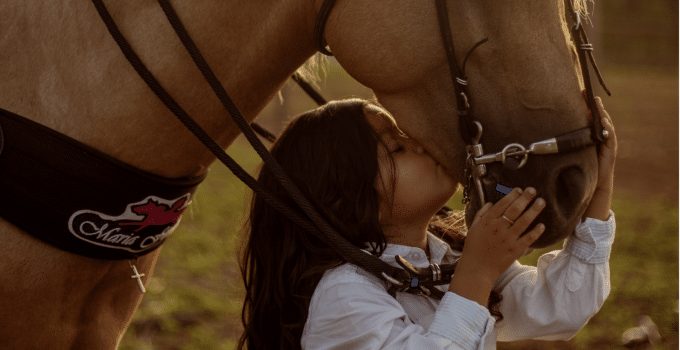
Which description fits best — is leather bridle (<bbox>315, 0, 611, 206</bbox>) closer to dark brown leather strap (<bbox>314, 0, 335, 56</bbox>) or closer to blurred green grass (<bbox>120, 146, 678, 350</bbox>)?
dark brown leather strap (<bbox>314, 0, 335, 56</bbox>)

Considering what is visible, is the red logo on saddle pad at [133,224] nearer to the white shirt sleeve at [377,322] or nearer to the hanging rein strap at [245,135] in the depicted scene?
the hanging rein strap at [245,135]

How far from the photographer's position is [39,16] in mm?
1985

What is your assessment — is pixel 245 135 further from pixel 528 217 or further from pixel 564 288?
pixel 564 288

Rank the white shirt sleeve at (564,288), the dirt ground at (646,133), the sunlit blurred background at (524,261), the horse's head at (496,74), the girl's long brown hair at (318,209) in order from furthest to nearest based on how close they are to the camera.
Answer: the dirt ground at (646,133) < the sunlit blurred background at (524,261) < the girl's long brown hair at (318,209) < the white shirt sleeve at (564,288) < the horse's head at (496,74)

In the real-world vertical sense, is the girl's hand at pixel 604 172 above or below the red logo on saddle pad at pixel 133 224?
above

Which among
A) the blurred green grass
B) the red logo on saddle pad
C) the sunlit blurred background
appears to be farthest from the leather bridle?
the blurred green grass

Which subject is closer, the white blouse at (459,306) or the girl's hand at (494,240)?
the girl's hand at (494,240)

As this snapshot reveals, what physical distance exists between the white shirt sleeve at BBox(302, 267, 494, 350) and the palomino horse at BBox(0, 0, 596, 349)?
26cm

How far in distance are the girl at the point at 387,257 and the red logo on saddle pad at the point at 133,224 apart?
1.21ft

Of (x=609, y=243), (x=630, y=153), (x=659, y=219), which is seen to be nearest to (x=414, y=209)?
(x=609, y=243)

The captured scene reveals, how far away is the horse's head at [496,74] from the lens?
1850 millimetres

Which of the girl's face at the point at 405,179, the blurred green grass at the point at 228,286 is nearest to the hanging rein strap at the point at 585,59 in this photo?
the girl's face at the point at 405,179

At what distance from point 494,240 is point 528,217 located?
120 mm

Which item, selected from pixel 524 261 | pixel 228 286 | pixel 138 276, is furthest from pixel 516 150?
pixel 524 261
